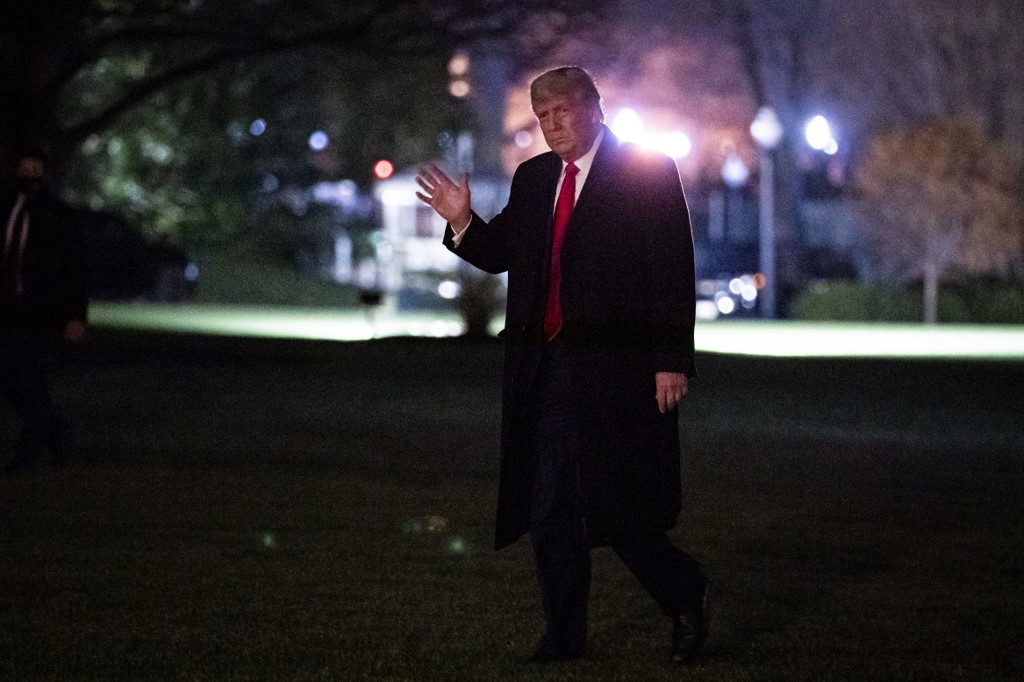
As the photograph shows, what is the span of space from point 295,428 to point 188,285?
34939 millimetres

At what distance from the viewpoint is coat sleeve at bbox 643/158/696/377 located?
5965mm

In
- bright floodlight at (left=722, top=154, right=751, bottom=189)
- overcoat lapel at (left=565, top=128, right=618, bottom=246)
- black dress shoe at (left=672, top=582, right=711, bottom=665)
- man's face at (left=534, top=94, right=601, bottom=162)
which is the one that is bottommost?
black dress shoe at (left=672, top=582, right=711, bottom=665)

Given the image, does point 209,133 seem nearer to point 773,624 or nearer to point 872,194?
point 872,194

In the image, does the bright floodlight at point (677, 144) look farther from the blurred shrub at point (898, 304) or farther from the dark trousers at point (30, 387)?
the dark trousers at point (30, 387)

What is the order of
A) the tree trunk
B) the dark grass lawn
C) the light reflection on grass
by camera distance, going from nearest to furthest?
the dark grass lawn < the light reflection on grass < the tree trunk

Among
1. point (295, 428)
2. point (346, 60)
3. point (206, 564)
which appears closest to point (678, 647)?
point (206, 564)

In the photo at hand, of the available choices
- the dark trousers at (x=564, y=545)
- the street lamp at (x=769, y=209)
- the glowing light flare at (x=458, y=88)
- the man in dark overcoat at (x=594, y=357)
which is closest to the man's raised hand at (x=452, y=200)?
the man in dark overcoat at (x=594, y=357)

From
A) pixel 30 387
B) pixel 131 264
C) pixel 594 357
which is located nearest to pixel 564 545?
pixel 594 357

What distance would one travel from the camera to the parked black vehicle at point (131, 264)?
44969 mm

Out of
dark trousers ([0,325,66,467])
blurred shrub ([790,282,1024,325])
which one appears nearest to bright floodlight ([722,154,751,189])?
blurred shrub ([790,282,1024,325])

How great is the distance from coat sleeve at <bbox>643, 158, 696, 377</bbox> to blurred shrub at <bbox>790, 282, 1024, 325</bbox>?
4257cm

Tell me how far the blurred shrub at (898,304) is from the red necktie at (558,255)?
42.6 meters

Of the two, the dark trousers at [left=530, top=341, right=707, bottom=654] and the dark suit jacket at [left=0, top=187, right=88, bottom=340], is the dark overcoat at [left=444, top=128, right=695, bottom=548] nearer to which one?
the dark trousers at [left=530, top=341, right=707, bottom=654]

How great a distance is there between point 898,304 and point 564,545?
43.4 metres
